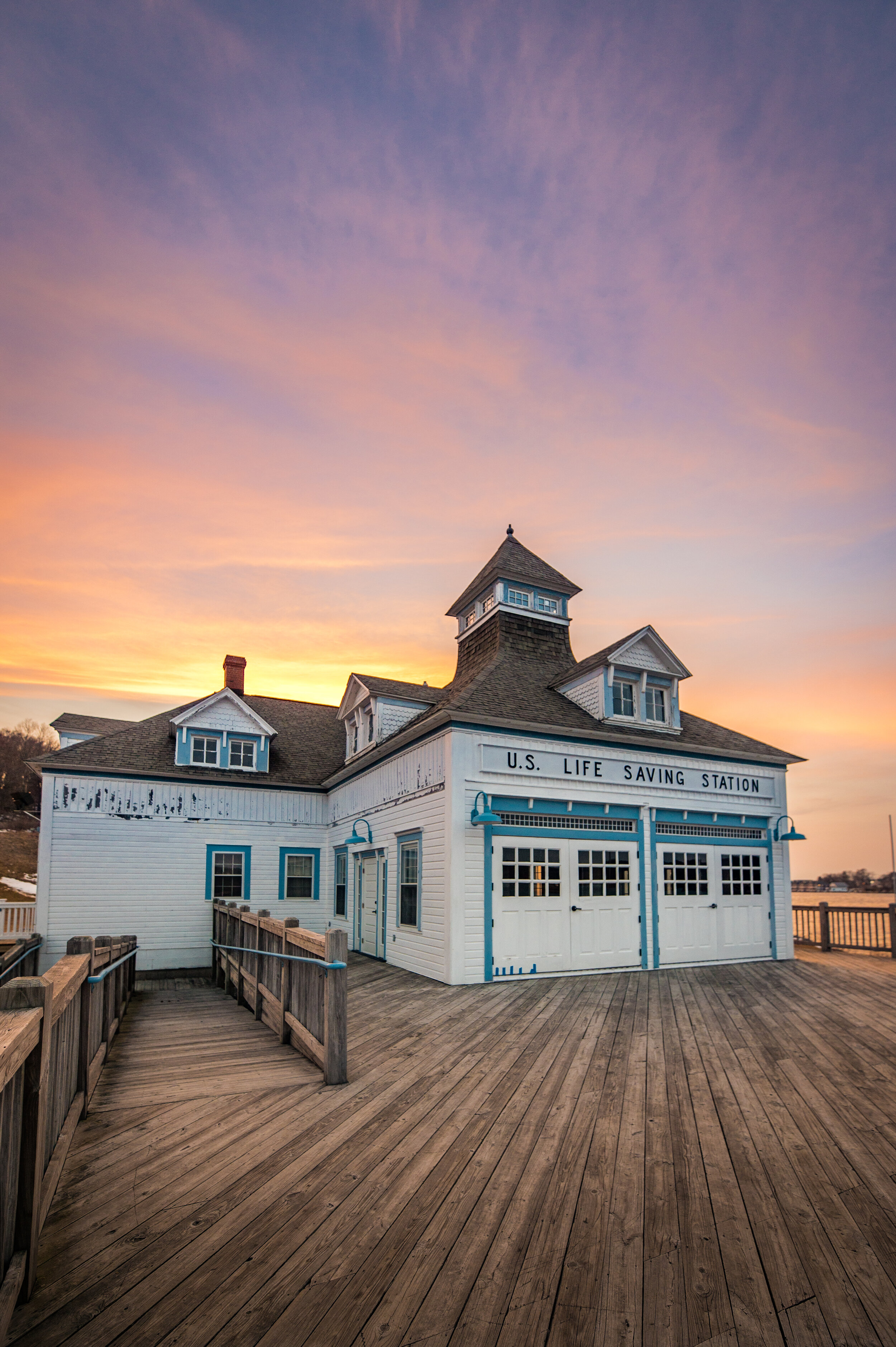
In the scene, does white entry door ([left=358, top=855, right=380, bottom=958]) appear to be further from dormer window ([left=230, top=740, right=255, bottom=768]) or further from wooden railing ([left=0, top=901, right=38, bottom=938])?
wooden railing ([left=0, top=901, right=38, bottom=938])

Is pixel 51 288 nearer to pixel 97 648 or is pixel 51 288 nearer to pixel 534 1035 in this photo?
pixel 97 648

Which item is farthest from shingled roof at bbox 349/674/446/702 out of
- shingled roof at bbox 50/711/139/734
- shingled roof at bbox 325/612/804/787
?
shingled roof at bbox 50/711/139/734

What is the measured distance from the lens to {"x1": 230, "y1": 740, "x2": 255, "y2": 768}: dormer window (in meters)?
18.6

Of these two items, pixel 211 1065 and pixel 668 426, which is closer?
pixel 211 1065

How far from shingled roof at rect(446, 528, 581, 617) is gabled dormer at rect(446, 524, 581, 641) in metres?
0.01

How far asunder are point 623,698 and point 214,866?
11.2 meters

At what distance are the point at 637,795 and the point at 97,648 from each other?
534 inches

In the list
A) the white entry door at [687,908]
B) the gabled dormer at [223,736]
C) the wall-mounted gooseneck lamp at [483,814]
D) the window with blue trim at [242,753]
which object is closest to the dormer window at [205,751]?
the gabled dormer at [223,736]

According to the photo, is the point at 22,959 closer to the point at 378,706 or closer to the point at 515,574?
the point at 378,706

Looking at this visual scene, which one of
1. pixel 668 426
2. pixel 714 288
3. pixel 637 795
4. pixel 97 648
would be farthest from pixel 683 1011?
pixel 97 648

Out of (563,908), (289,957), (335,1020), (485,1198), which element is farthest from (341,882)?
(485,1198)

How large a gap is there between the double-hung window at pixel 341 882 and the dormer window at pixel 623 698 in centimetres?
790

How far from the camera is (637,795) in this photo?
1336 centimetres

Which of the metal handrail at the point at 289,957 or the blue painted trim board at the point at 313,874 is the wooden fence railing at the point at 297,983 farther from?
the blue painted trim board at the point at 313,874
